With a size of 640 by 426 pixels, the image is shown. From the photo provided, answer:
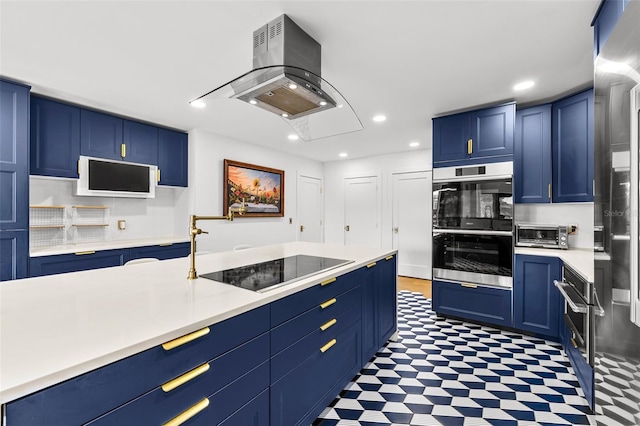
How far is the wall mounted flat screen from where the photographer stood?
3258mm

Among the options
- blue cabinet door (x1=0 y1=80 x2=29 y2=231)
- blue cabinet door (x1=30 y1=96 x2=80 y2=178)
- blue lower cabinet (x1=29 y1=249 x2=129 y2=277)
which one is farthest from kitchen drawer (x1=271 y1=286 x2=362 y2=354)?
blue cabinet door (x1=30 y1=96 x2=80 y2=178)

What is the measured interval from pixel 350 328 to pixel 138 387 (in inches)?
53.6

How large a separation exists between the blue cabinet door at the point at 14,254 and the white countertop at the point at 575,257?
4.29 meters

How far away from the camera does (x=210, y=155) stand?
4.27 metres

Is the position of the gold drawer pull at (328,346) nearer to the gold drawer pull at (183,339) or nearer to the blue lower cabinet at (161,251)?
the gold drawer pull at (183,339)

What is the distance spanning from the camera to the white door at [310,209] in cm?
608

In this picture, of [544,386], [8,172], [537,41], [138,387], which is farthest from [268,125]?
[544,386]

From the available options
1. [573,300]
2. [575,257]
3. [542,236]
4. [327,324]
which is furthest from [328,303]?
[542,236]

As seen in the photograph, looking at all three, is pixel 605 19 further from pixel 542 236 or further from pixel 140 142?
pixel 140 142

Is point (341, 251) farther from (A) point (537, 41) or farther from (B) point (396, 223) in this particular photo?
(B) point (396, 223)

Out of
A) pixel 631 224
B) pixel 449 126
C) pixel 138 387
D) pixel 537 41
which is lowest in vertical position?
pixel 138 387

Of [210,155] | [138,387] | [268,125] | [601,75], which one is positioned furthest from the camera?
[210,155]

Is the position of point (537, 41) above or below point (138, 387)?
above

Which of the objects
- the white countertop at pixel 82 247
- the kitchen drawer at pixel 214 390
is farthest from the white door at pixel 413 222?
the kitchen drawer at pixel 214 390
